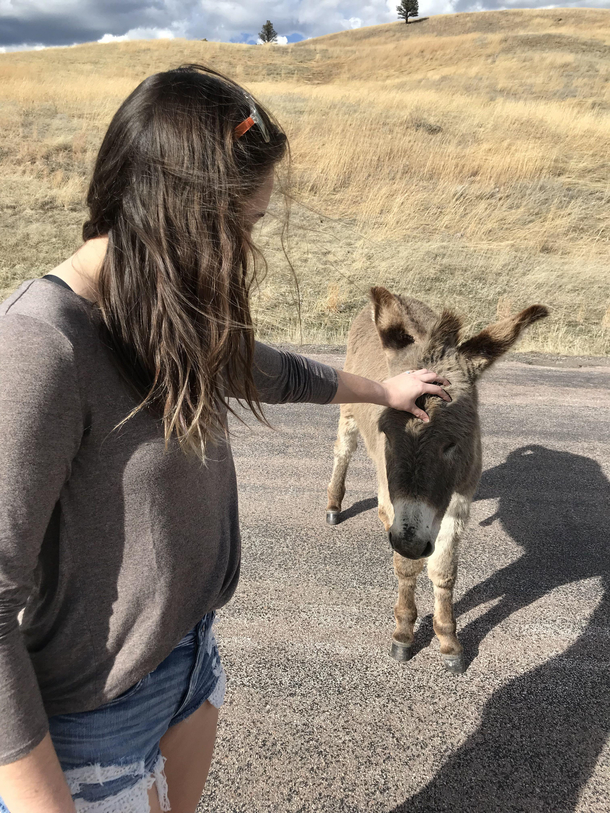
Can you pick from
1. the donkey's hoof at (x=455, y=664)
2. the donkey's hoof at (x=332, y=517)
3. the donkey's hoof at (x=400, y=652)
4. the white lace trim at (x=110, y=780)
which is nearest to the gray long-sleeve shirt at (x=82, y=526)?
the white lace trim at (x=110, y=780)

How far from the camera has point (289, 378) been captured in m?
1.97

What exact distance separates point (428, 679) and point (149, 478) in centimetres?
254

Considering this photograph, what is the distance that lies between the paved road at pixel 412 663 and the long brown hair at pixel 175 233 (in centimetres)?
206

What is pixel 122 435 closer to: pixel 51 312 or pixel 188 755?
pixel 51 312

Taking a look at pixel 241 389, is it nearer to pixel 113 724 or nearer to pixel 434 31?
pixel 113 724

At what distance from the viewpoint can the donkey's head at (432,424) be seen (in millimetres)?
2490

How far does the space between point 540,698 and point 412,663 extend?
27.3 inches

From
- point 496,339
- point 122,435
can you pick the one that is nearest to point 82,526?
point 122,435

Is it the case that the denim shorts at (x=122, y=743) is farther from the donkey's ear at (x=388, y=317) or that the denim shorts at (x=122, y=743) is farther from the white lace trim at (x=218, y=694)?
the donkey's ear at (x=388, y=317)

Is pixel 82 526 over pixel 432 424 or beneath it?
over

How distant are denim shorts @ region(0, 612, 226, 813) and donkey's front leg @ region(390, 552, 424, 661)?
1.97 m

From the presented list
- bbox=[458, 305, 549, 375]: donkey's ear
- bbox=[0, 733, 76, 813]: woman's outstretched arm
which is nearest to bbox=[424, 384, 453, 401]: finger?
bbox=[458, 305, 549, 375]: donkey's ear

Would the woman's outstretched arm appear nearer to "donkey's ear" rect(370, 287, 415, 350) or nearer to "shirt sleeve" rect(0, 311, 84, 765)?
"shirt sleeve" rect(0, 311, 84, 765)

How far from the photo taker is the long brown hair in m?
1.12
